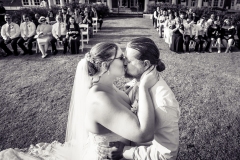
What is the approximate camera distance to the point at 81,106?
2449mm

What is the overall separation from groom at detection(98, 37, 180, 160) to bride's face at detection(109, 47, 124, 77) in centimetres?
6

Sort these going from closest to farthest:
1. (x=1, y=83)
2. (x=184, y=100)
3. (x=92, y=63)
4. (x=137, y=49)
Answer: (x=137, y=49) → (x=92, y=63) → (x=184, y=100) → (x=1, y=83)

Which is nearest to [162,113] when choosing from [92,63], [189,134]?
[92,63]

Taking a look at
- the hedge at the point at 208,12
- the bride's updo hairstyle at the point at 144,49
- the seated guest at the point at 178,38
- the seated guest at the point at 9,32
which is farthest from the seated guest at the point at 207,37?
the seated guest at the point at 9,32

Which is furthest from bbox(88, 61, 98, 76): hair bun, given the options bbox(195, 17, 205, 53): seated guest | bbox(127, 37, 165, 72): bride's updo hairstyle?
bbox(195, 17, 205, 53): seated guest

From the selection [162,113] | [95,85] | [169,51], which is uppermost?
[95,85]

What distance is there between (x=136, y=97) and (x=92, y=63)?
678 mm

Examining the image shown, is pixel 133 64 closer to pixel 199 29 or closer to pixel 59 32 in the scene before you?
pixel 59 32

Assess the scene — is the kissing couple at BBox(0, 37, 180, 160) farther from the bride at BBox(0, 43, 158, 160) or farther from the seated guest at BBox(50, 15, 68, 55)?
the seated guest at BBox(50, 15, 68, 55)

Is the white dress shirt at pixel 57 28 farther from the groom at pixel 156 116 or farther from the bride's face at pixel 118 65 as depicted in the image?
the groom at pixel 156 116

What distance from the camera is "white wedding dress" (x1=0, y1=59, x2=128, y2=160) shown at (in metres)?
2.21

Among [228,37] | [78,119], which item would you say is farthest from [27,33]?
[228,37]

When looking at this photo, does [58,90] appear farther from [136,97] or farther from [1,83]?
[136,97]

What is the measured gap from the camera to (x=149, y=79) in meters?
1.70
